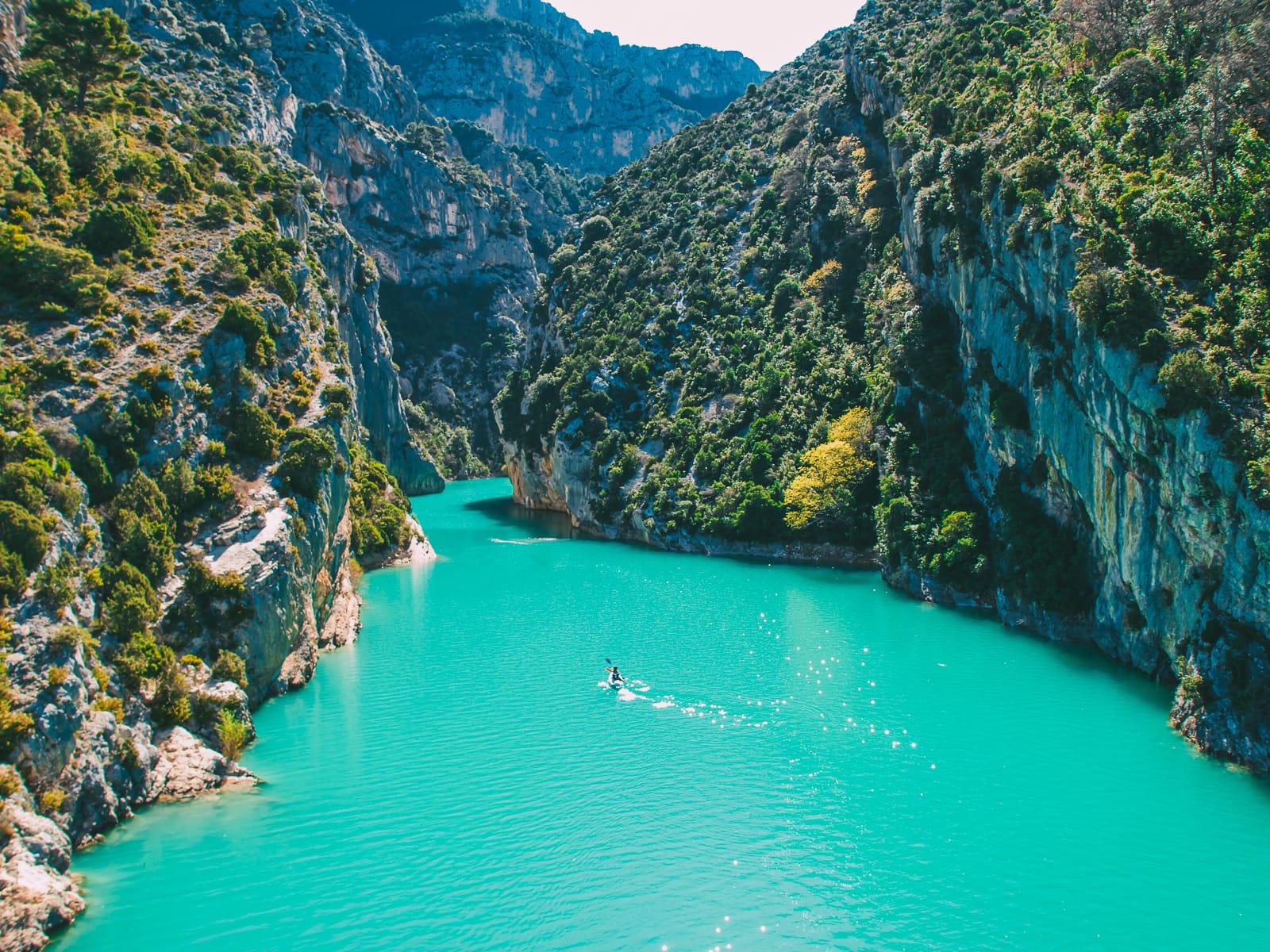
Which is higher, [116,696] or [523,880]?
[116,696]

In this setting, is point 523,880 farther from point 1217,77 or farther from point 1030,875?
point 1217,77

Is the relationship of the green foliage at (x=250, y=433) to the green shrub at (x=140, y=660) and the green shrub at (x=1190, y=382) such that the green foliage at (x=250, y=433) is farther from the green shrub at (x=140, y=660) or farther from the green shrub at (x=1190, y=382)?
the green shrub at (x=1190, y=382)

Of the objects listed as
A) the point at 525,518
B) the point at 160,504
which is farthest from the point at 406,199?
the point at 160,504

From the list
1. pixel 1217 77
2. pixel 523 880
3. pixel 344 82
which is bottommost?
pixel 523 880

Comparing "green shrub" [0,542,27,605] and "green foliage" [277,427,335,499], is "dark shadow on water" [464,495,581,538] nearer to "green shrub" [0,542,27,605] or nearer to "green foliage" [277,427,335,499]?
"green foliage" [277,427,335,499]

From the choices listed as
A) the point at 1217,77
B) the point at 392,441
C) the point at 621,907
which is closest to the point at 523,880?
the point at 621,907

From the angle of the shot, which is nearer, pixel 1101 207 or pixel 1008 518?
pixel 1101 207
